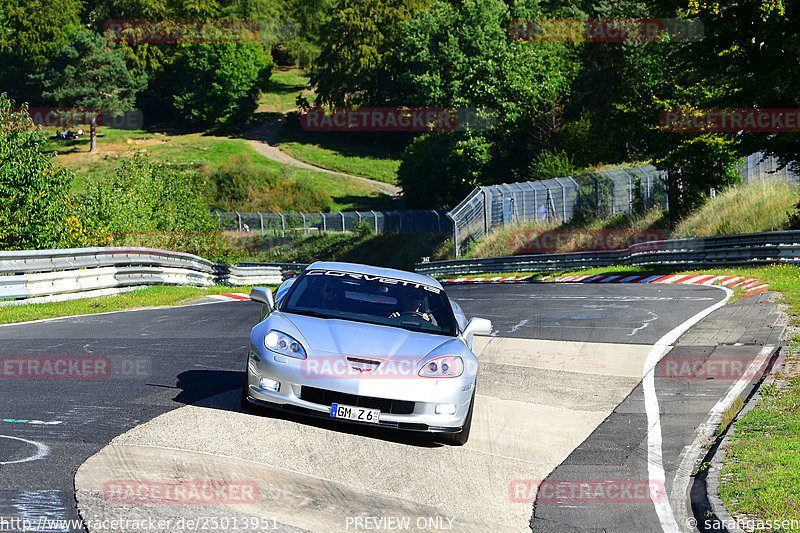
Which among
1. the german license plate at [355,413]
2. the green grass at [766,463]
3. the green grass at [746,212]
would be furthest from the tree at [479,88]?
the german license plate at [355,413]

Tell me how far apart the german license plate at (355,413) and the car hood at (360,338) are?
0.45m

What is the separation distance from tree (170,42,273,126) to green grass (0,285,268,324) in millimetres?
87456

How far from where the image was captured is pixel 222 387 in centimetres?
916

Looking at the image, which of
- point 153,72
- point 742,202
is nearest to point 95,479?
point 742,202

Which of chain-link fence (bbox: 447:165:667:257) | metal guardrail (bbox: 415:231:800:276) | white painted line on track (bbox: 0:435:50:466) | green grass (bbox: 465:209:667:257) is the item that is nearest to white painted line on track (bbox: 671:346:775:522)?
white painted line on track (bbox: 0:435:50:466)

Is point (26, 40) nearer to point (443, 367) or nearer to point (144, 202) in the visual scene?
point (144, 202)

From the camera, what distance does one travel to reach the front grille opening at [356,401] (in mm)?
7184

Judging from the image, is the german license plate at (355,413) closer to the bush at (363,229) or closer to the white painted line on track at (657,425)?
the white painted line on track at (657,425)

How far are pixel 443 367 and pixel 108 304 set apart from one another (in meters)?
13.7

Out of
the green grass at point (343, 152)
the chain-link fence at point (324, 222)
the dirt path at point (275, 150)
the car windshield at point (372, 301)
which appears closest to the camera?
the car windshield at point (372, 301)

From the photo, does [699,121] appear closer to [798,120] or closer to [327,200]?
[798,120]

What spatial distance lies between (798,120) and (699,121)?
17.6 feet

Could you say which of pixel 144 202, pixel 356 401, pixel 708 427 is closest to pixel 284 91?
pixel 144 202

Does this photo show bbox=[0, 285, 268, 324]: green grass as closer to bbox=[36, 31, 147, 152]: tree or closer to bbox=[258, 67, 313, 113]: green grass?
bbox=[36, 31, 147, 152]: tree
